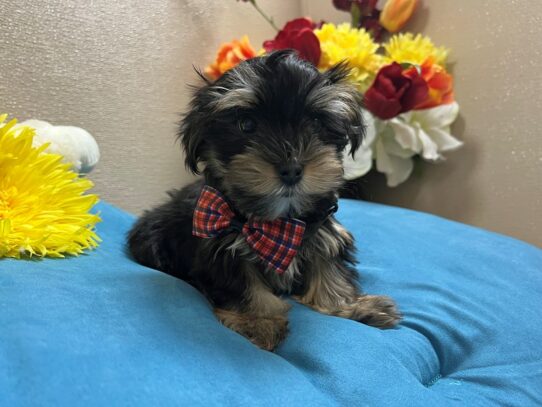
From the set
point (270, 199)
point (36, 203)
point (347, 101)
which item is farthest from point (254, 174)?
point (36, 203)

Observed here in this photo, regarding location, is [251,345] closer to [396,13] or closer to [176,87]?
[176,87]

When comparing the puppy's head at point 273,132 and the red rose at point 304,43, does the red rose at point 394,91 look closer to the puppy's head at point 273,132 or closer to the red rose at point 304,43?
the red rose at point 304,43

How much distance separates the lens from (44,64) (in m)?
1.93

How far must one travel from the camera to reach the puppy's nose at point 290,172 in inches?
45.2

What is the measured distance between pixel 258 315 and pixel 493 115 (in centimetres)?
165

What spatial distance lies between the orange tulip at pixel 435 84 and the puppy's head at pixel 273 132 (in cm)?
113

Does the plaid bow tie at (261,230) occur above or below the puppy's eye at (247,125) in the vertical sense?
below

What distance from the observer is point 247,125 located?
1248 mm

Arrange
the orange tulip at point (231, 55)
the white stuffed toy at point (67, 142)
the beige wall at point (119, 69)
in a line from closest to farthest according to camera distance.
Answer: the white stuffed toy at point (67, 142)
the beige wall at point (119, 69)
the orange tulip at point (231, 55)

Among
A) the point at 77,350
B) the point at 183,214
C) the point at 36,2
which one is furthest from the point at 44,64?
the point at 77,350

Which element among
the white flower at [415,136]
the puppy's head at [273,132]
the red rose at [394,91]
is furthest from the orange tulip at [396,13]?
the puppy's head at [273,132]

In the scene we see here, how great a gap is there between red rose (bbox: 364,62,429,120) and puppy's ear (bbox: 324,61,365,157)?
2.84 feet

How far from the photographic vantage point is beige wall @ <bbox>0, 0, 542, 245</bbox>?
6.43ft

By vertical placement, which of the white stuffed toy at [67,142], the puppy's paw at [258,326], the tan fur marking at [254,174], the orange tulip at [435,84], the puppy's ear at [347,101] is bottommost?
the puppy's paw at [258,326]
